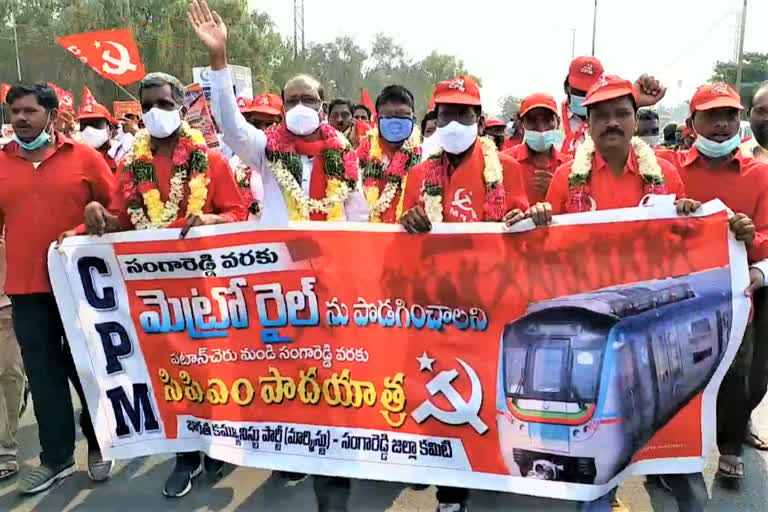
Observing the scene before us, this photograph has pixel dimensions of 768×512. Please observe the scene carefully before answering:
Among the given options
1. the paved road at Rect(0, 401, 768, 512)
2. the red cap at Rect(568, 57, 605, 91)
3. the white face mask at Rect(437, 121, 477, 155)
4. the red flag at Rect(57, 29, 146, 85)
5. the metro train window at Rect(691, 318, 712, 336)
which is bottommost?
the paved road at Rect(0, 401, 768, 512)

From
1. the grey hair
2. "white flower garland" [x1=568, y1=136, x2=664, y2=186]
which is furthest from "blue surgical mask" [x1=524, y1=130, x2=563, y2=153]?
the grey hair

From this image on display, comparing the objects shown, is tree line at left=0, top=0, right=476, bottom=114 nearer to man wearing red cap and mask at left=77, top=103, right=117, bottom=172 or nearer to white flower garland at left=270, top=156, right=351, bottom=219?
man wearing red cap and mask at left=77, top=103, right=117, bottom=172

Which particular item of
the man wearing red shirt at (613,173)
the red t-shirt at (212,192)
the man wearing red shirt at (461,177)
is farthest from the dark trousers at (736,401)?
the red t-shirt at (212,192)

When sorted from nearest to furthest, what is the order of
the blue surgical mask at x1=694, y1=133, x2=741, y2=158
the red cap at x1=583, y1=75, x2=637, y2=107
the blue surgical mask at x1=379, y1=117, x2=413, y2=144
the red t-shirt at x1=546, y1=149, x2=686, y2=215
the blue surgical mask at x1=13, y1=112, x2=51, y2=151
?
the red cap at x1=583, y1=75, x2=637, y2=107, the red t-shirt at x1=546, y1=149, x2=686, y2=215, the blue surgical mask at x1=694, y1=133, x2=741, y2=158, the blue surgical mask at x1=13, y1=112, x2=51, y2=151, the blue surgical mask at x1=379, y1=117, x2=413, y2=144

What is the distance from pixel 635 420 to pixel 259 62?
36796 mm

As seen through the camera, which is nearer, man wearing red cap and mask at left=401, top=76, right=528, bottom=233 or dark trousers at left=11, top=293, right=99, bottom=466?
man wearing red cap and mask at left=401, top=76, right=528, bottom=233

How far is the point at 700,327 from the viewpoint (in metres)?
→ 2.59

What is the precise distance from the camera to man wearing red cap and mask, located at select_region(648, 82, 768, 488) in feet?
10.3

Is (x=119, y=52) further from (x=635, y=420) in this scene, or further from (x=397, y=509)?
(x=635, y=420)

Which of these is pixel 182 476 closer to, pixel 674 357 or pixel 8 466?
pixel 8 466

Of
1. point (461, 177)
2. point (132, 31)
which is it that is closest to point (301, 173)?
point (461, 177)

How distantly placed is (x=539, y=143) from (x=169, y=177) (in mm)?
2215

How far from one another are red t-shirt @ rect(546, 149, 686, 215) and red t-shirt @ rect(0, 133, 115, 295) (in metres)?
2.53

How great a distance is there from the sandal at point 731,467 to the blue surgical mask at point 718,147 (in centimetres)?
158
